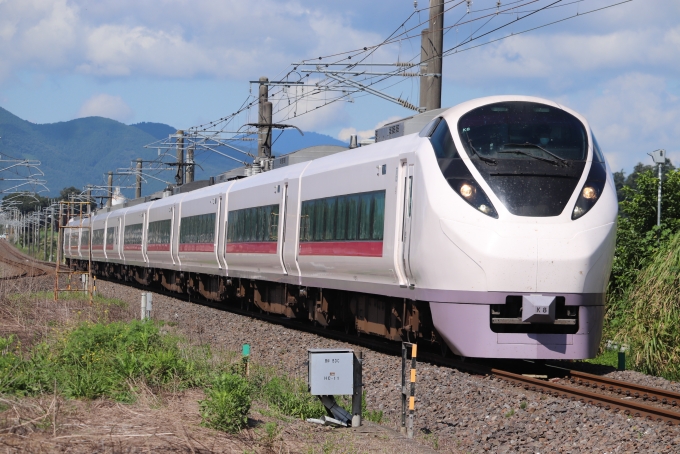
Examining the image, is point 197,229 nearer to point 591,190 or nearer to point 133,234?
point 133,234

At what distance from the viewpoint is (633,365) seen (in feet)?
47.4

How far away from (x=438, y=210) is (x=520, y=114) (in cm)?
182

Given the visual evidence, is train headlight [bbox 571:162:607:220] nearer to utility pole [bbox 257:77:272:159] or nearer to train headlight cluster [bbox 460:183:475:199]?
train headlight cluster [bbox 460:183:475:199]

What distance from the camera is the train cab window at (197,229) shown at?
Answer: 86.2 ft

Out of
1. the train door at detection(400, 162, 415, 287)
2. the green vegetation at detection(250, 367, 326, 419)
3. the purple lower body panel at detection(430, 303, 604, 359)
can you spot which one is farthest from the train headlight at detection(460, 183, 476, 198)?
the green vegetation at detection(250, 367, 326, 419)

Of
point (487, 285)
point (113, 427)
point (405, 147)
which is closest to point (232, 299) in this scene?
A: point (405, 147)

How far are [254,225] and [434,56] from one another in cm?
565

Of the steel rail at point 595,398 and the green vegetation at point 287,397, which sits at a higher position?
the steel rail at point 595,398

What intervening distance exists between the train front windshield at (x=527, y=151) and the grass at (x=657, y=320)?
3.22 metres

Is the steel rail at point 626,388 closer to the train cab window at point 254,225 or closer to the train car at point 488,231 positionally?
the train car at point 488,231

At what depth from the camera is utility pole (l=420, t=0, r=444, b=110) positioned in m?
19.1

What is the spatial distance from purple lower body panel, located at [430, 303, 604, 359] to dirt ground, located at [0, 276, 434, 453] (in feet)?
8.58

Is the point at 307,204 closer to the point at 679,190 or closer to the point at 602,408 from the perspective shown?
the point at 679,190

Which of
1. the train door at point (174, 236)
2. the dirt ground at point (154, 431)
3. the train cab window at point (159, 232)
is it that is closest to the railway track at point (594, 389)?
the dirt ground at point (154, 431)
